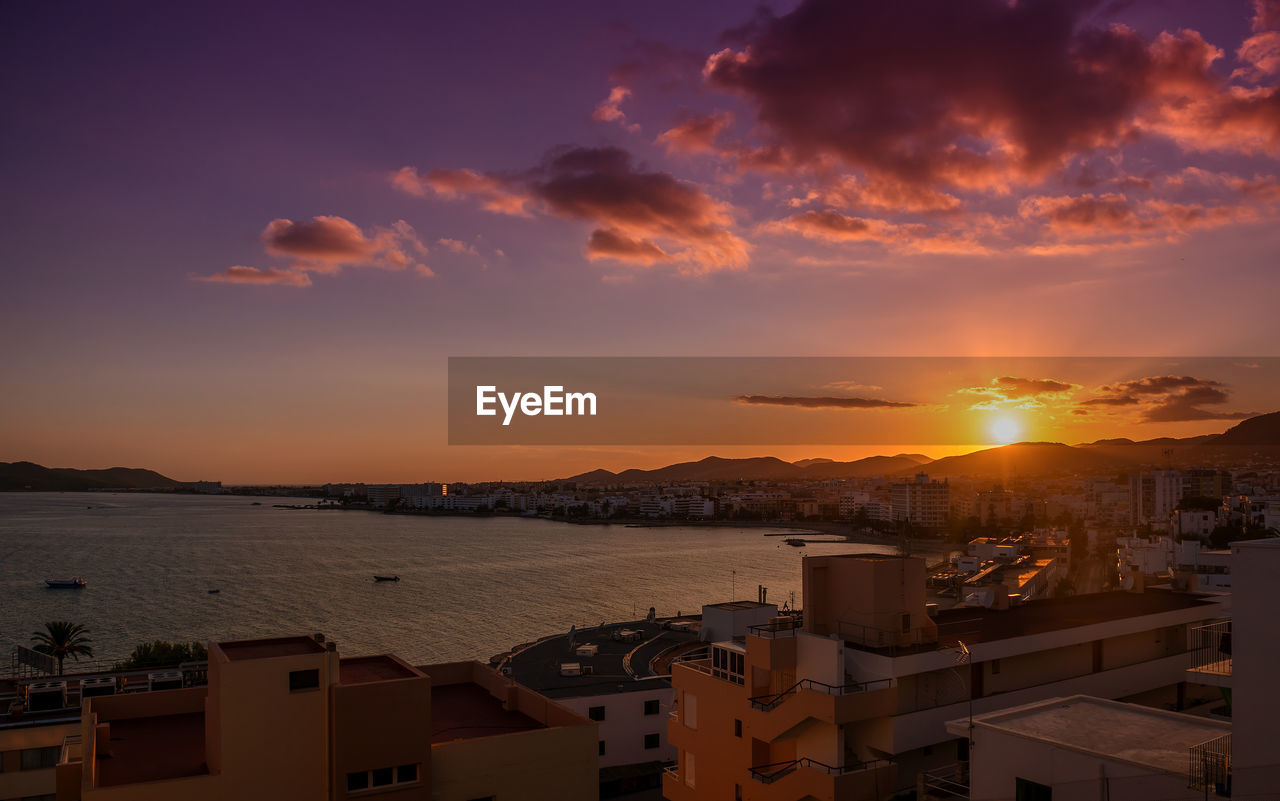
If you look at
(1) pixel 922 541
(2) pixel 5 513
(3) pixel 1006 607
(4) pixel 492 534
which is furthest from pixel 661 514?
(3) pixel 1006 607

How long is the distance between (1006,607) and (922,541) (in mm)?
73580

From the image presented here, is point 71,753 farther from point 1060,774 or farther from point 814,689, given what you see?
point 1060,774

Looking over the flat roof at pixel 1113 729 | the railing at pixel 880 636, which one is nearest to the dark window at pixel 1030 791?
the flat roof at pixel 1113 729

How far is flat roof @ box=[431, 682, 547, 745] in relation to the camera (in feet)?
26.4

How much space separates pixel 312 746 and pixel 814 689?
493cm

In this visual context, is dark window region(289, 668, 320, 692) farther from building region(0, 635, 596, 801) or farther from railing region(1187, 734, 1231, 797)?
railing region(1187, 734, 1231, 797)

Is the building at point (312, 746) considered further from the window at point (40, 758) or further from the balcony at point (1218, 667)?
the balcony at point (1218, 667)

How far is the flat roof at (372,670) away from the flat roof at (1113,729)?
4669 millimetres

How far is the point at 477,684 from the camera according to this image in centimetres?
984

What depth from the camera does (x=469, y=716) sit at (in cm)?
862

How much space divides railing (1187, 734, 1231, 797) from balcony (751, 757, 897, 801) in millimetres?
3951

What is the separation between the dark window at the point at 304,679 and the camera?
6.68 metres

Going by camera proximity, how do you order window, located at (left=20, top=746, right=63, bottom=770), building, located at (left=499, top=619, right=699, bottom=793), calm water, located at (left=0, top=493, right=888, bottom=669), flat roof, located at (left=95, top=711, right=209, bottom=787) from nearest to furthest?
flat roof, located at (left=95, top=711, right=209, bottom=787), window, located at (left=20, top=746, right=63, bottom=770), building, located at (left=499, top=619, right=699, bottom=793), calm water, located at (left=0, top=493, right=888, bottom=669)

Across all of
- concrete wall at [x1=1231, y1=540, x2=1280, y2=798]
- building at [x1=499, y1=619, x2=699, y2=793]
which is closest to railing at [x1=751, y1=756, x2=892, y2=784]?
concrete wall at [x1=1231, y1=540, x2=1280, y2=798]
